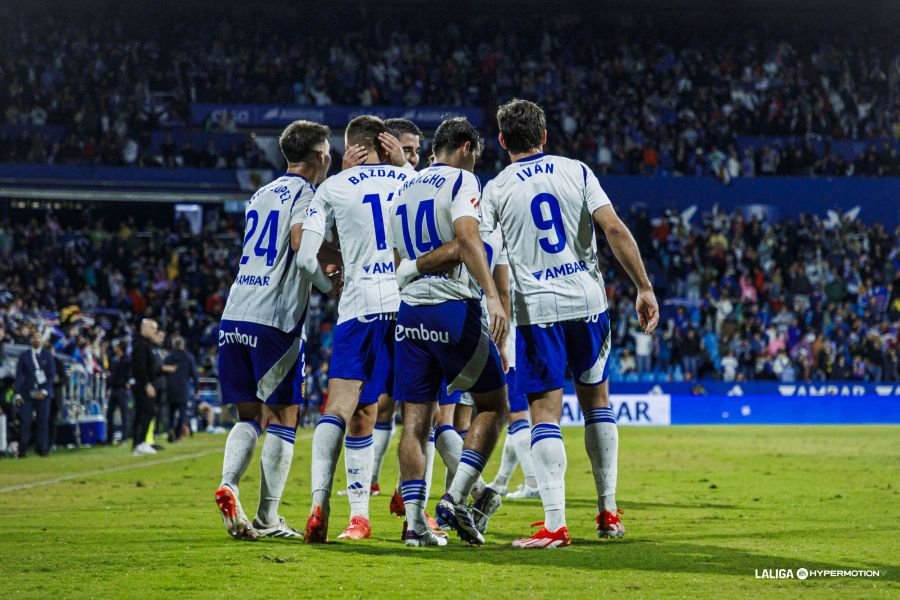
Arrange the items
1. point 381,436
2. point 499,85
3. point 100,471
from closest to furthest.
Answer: point 381,436
point 100,471
point 499,85

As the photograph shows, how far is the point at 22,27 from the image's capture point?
4516cm

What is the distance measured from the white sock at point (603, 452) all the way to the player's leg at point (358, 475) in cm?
143

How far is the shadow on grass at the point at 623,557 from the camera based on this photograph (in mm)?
6508

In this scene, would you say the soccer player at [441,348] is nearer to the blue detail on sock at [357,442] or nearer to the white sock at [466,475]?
the white sock at [466,475]

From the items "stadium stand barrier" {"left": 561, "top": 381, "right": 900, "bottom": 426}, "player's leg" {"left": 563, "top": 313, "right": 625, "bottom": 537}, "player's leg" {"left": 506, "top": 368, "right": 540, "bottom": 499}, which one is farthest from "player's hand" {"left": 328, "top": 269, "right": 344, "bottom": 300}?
"stadium stand barrier" {"left": 561, "top": 381, "right": 900, "bottom": 426}

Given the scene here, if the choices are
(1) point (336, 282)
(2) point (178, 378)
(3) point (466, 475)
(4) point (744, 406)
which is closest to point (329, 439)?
(3) point (466, 475)

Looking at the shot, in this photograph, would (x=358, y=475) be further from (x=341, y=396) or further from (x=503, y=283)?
(x=503, y=283)

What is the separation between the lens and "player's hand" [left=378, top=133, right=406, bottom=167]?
8102 millimetres

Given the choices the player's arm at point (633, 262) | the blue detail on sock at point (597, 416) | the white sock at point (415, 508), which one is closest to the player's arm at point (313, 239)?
the white sock at point (415, 508)

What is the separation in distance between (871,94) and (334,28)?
20.3 meters

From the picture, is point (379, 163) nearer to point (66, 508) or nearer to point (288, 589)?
point (288, 589)

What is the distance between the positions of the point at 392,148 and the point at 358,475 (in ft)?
7.05

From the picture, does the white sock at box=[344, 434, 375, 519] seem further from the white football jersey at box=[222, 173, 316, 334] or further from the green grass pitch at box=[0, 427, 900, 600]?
the white football jersey at box=[222, 173, 316, 334]

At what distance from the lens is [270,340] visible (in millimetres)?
7984
